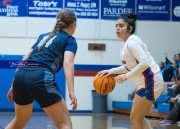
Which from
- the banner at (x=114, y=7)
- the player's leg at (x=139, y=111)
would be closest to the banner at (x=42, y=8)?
the banner at (x=114, y=7)

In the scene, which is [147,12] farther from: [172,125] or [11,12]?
[172,125]

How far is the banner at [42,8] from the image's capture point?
14.4 m

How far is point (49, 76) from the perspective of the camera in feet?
13.1

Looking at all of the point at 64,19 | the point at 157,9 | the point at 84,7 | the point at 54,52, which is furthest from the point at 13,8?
the point at 54,52

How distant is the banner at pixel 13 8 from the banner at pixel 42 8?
9.8 inches

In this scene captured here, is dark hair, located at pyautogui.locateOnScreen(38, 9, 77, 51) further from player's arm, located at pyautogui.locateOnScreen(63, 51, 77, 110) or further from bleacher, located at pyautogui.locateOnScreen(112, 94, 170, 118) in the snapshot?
bleacher, located at pyautogui.locateOnScreen(112, 94, 170, 118)

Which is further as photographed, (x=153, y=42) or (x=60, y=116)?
(x=153, y=42)

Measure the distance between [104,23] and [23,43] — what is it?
3029mm

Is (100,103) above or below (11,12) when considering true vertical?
below

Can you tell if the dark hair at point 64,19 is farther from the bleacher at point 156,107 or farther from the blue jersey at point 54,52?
the bleacher at point 156,107

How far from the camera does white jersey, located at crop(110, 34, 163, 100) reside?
5125 millimetres

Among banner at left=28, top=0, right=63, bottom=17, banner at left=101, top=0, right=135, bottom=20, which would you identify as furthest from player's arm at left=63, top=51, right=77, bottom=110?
banner at left=101, top=0, right=135, bottom=20

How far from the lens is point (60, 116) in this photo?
3.93 m

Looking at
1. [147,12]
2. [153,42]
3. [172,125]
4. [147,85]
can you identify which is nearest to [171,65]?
[153,42]
